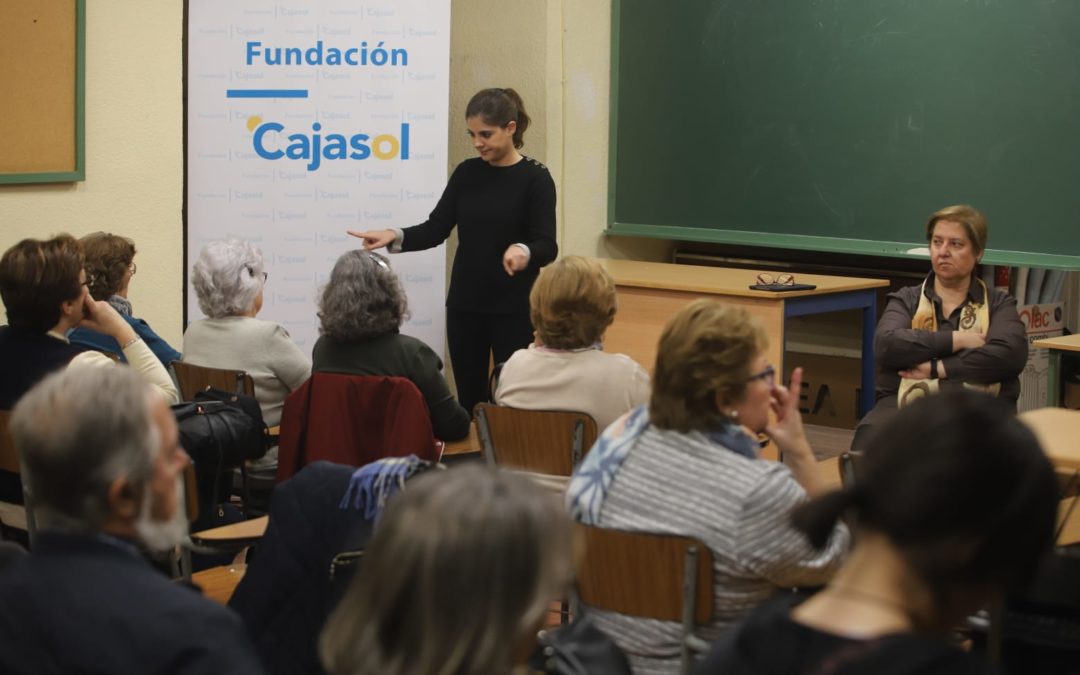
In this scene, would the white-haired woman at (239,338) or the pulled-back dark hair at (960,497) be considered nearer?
the pulled-back dark hair at (960,497)

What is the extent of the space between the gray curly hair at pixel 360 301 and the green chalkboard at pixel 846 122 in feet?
10.6

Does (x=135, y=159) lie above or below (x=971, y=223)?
above

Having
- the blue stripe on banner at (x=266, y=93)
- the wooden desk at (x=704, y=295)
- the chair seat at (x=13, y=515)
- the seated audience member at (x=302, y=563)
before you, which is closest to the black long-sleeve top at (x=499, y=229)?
the wooden desk at (x=704, y=295)

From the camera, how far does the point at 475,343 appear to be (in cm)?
554

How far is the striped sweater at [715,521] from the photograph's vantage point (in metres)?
2.27

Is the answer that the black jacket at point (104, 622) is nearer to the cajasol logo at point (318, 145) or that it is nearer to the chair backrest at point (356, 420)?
the chair backrest at point (356, 420)

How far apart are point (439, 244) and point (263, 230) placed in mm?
755

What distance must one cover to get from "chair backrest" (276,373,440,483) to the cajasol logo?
2.34 m

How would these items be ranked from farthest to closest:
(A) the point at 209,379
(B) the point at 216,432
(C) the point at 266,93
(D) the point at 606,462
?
(C) the point at 266,93, (A) the point at 209,379, (B) the point at 216,432, (D) the point at 606,462

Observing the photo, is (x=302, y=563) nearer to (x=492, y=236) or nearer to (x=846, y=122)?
(x=492, y=236)

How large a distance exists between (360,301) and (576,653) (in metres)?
1.77

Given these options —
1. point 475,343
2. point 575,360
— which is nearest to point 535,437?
point 575,360

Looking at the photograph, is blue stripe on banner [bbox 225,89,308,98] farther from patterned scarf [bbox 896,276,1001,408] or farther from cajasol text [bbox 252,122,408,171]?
patterned scarf [bbox 896,276,1001,408]

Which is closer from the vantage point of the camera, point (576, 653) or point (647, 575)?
point (576, 653)
